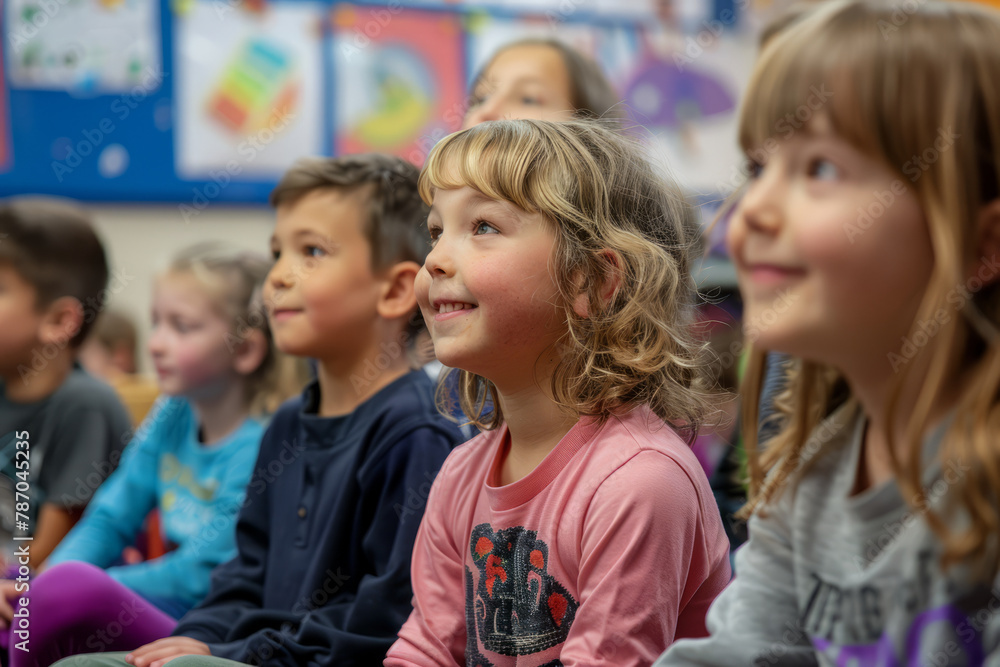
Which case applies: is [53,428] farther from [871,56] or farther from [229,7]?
[229,7]

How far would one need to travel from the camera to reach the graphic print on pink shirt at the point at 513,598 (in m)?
0.88

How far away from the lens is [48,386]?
185 centimetres

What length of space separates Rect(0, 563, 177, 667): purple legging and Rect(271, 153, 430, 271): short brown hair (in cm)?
57

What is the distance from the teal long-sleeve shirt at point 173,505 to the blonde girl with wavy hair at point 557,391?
621 millimetres

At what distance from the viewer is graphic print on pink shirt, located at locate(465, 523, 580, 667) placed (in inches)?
34.4

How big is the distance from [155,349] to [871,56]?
144cm

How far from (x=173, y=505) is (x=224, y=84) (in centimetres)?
213

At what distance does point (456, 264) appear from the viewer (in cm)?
94

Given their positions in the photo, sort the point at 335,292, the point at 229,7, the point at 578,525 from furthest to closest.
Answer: the point at 229,7 < the point at 335,292 < the point at 578,525

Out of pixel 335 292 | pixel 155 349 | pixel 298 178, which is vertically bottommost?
pixel 155 349

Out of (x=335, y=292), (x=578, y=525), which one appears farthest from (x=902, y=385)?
(x=335, y=292)

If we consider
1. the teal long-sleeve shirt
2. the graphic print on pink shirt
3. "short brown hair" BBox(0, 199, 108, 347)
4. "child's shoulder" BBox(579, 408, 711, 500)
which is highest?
"short brown hair" BBox(0, 199, 108, 347)

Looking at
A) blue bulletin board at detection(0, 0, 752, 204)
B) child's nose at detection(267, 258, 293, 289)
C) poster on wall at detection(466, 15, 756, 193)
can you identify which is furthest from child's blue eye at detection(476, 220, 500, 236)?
poster on wall at detection(466, 15, 756, 193)

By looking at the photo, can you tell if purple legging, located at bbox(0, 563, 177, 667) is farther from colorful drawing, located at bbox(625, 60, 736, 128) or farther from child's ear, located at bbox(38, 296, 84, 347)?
colorful drawing, located at bbox(625, 60, 736, 128)
